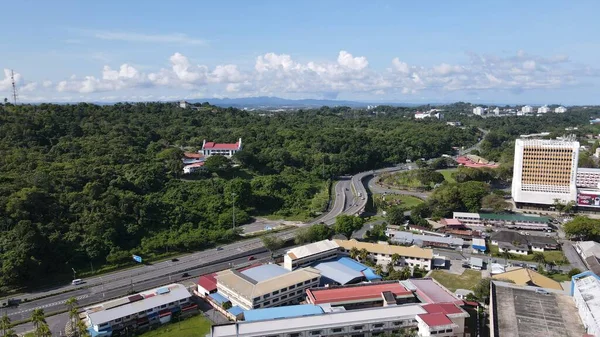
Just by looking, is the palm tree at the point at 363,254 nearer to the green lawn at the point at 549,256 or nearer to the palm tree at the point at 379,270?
the palm tree at the point at 379,270

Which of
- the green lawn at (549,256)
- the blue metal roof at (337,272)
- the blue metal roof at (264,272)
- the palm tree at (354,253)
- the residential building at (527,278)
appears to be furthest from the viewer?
the green lawn at (549,256)

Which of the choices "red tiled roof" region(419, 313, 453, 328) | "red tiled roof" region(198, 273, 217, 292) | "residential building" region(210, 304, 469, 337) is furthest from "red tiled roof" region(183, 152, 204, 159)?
"red tiled roof" region(419, 313, 453, 328)

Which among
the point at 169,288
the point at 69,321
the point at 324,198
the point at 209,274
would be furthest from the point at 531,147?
the point at 69,321

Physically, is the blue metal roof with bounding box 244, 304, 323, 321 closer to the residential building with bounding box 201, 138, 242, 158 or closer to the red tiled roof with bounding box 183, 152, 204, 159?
the red tiled roof with bounding box 183, 152, 204, 159

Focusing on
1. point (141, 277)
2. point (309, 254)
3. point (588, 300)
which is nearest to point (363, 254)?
point (309, 254)

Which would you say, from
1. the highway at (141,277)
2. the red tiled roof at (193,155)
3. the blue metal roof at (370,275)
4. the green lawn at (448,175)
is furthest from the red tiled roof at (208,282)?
the green lawn at (448,175)

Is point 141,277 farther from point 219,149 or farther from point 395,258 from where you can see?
point 219,149
